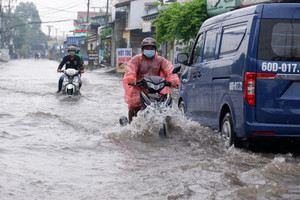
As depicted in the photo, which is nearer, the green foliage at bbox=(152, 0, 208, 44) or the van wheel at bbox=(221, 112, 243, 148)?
the van wheel at bbox=(221, 112, 243, 148)

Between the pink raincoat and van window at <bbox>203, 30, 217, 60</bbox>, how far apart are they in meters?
0.62

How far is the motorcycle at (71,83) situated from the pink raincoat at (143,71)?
8003 mm

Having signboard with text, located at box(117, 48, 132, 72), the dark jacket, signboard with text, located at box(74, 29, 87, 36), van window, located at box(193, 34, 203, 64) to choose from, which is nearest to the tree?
signboard with text, located at box(74, 29, 87, 36)

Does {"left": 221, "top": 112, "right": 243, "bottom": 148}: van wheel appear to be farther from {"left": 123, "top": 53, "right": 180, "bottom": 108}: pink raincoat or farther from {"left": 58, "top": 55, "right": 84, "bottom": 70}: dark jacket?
{"left": 58, "top": 55, "right": 84, "bottom": 70}: dark jacket

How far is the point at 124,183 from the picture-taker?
523 cm

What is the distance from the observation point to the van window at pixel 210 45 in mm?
8078

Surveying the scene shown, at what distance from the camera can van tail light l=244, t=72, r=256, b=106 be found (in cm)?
639

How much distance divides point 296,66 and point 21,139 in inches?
166

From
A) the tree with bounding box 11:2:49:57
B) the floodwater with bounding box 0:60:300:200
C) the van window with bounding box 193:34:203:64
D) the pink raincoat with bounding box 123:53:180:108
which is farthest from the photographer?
the tree with bounding box 11:2:49:57

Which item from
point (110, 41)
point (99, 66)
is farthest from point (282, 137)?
point (110, 41)

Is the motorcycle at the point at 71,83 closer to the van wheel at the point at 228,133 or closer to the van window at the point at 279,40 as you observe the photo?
the van wheel at the point at 228,133

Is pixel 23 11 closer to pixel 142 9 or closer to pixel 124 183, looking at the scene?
pixel 142 9

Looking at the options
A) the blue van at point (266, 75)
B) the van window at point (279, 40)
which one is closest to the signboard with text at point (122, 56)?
the blue van at point (266, 75)

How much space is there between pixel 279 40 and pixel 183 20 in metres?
16.7
